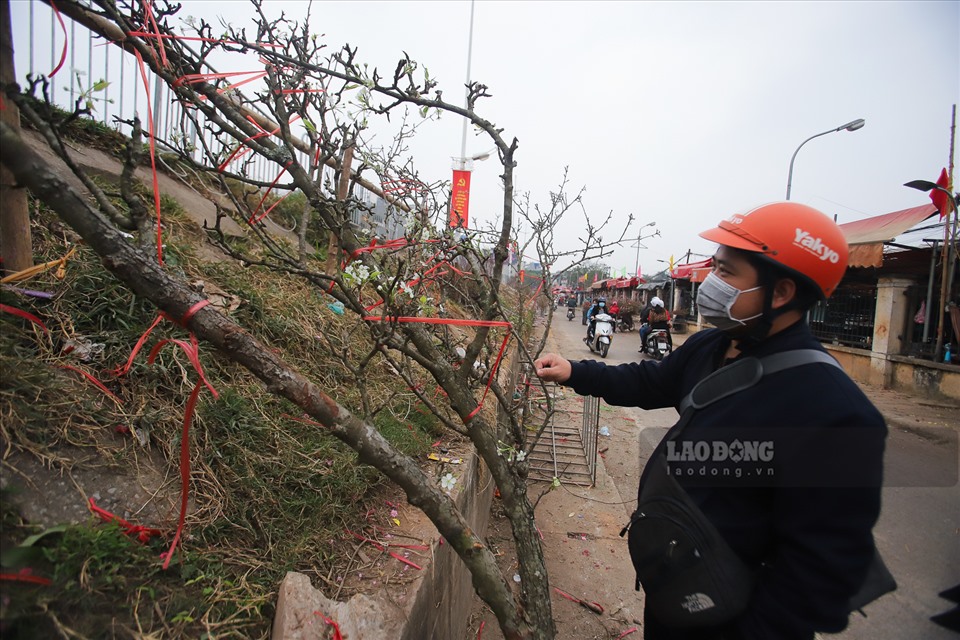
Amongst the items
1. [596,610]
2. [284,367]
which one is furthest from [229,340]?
[596,610]

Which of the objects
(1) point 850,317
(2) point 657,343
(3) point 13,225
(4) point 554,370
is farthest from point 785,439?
(1) point 850,317

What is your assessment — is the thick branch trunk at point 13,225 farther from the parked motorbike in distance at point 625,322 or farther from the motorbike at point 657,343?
the parked motorbike in distance at point 625,322

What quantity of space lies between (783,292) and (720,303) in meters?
0.18

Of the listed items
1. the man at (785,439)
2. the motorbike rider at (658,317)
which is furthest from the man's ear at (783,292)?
the motorbike rider at (658,317)

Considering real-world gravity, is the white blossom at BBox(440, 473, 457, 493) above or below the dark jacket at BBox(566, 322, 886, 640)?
below

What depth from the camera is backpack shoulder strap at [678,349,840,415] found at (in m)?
1.31

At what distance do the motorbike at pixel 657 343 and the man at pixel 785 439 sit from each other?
11.1m

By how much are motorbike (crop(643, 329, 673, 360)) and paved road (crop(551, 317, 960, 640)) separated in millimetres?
4397

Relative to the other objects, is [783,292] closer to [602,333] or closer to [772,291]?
[772,291]

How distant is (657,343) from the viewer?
12367 millimetres

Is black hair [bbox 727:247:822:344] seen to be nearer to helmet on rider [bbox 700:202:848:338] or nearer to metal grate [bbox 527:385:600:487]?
helmet on rider [bbox 700:202:848:338]

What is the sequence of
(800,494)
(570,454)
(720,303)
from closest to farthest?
1. (800,494)
2. (720,303)
3. (570,454)

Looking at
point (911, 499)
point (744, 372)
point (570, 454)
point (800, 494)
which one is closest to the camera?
point (800, 494)

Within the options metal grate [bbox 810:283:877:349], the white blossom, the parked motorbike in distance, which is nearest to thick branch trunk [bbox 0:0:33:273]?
the white blossom
